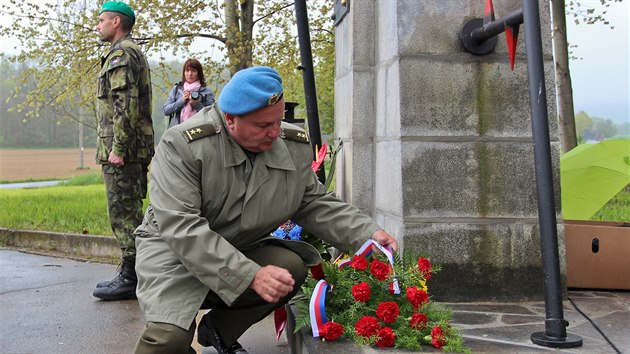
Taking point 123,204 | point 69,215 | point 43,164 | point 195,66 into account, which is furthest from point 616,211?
point 43,164

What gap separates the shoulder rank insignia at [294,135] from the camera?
3.66 metres

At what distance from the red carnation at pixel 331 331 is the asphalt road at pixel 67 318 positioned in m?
0.93

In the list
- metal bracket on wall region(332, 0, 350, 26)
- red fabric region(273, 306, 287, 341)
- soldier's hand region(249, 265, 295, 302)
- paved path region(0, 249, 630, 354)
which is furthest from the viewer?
metal bracket on wall region(332, 0, 350, 26)

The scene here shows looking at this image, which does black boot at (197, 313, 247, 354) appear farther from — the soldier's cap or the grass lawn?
the grass lawn

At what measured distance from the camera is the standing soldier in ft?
18.6

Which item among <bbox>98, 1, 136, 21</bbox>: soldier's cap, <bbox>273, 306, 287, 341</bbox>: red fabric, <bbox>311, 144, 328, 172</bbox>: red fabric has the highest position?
<bbox>98, 1, 136, 21</bbox>: soldier's cap

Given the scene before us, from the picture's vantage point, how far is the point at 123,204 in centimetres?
576

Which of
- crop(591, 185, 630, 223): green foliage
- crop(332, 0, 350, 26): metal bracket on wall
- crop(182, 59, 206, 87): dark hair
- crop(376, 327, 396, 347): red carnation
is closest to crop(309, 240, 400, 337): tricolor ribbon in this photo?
crop(376, 327, 396, 347): red carnation

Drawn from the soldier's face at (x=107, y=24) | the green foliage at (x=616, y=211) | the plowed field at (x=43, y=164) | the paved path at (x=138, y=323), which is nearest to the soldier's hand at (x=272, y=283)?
the paved path at (x=138, y=323)

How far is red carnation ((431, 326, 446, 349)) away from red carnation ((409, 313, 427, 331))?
6 centimetres

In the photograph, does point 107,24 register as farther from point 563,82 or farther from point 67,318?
point 563,82

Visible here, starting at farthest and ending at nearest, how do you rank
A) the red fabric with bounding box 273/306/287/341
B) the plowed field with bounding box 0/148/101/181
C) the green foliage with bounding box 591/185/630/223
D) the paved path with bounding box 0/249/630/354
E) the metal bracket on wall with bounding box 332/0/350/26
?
1. the plowed field with bounding box 0/148/101/181
2. the green foliage with bounding box 591/185/630/223
3. the metal bracket on wall with bounding box 332/0/350/26
4. the red fabric with bounding box 273/306/287/341
5. the paved path with bounding box 0/249/630/354

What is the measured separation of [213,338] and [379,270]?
0.93m

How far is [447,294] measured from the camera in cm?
451
